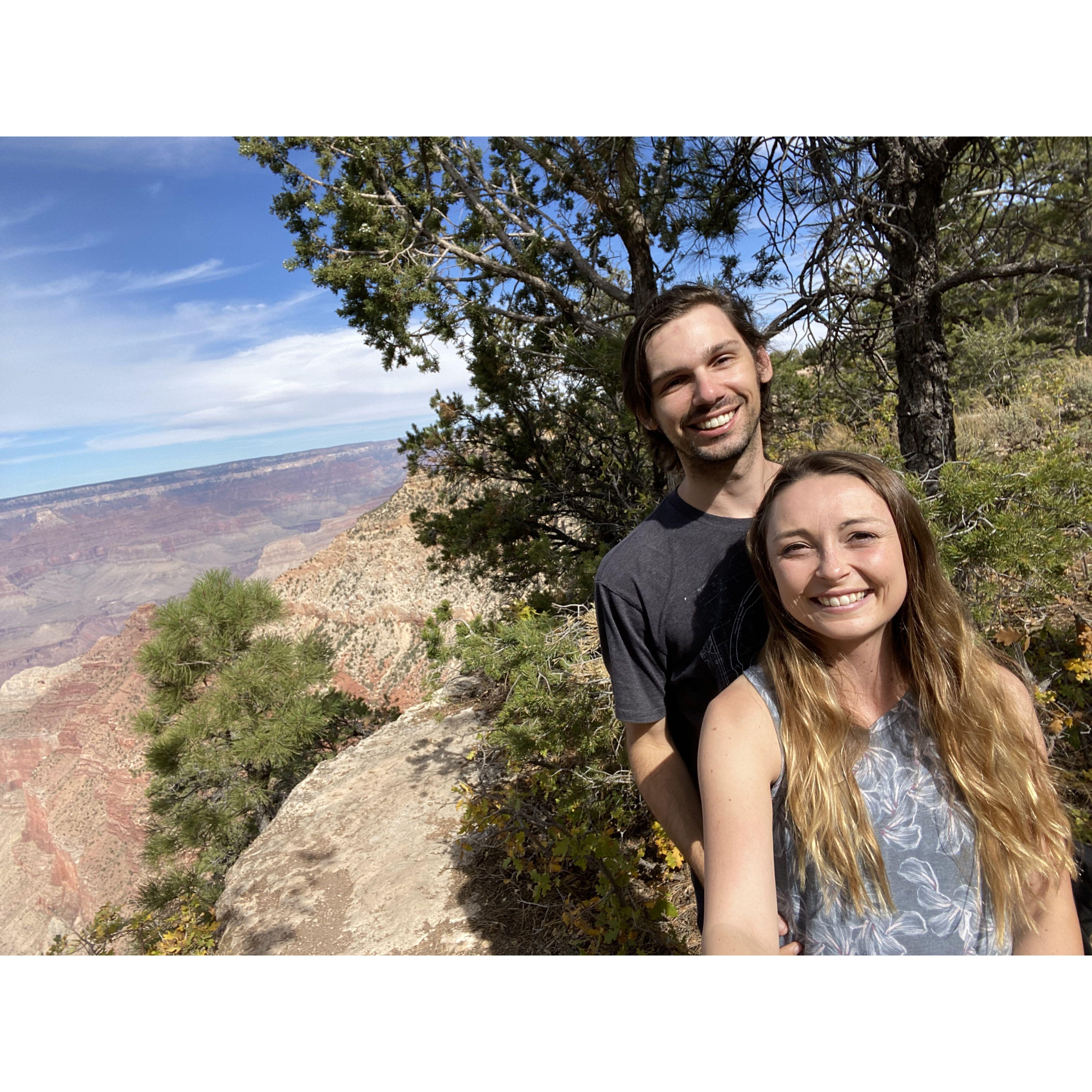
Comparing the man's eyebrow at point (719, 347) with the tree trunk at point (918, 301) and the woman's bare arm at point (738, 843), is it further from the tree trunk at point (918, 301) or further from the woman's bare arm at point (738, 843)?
the tree trunk at point (918, 301)

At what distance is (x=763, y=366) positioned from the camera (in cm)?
151

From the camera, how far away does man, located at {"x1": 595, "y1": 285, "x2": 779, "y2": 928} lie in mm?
1207

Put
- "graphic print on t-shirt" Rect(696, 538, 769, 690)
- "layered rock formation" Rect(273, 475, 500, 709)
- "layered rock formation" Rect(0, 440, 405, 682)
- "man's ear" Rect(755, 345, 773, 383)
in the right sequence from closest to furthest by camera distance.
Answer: "graphic print on t-shirt" Rect(696, 538, 769, 690)
"man's ear" Rect(755, 345, 773, 383)
"layered rock formation" Rect(0, 440, 405, 682)
"layered rock formation" Rect(273, 475, 500, 709)

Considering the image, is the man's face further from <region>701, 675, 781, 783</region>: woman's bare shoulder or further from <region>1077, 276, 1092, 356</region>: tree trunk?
<region>1077, 276, 1092, 356</region>: tree trunk

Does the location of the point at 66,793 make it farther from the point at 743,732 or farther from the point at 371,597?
the point at 743,732

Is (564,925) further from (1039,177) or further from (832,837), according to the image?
(1039,177)

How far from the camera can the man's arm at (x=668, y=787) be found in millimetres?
1230

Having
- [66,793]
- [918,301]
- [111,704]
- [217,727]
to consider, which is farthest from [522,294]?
[66,793]

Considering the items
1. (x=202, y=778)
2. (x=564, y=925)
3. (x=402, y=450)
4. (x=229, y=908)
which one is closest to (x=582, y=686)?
(x=564, y=925)

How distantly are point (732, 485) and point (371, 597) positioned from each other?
3215 cm

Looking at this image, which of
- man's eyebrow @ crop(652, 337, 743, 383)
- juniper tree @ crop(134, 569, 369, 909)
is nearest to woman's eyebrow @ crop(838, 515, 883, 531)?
man's eyebrow @ crop(652, 337, 743, 383)

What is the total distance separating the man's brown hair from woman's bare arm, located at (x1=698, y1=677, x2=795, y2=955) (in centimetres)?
80

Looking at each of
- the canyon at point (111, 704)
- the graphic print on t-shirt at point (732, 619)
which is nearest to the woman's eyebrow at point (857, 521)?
the graphic print on t-shirt at point (732, 619)

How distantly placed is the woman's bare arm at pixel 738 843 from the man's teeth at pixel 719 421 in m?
0.62
